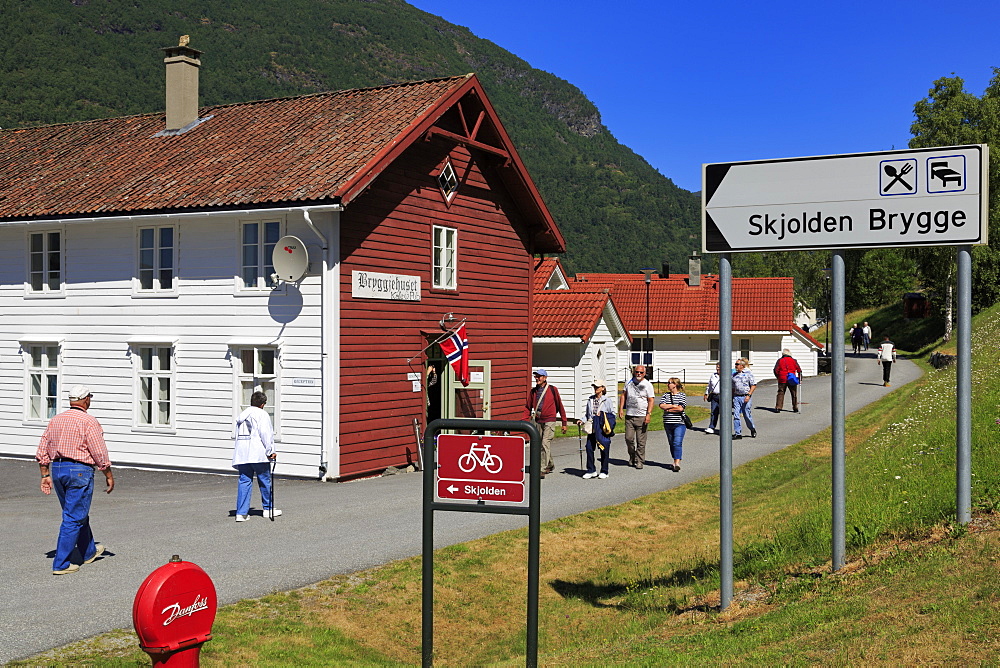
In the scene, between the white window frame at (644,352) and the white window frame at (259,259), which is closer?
the white window frame at (259,259)

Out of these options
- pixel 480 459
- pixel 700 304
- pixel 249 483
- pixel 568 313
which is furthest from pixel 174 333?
pixel 700 304

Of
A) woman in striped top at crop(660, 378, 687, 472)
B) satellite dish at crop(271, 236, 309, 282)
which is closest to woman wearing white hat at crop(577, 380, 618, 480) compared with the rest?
woman in striped top at crop(660, 378, 687, 472)

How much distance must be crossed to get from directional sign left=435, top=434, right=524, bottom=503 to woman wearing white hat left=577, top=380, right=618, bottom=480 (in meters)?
11.6

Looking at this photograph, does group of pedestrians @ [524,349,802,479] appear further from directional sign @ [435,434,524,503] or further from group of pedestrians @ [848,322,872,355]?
group of pedestrians @ [848,322,872,355]

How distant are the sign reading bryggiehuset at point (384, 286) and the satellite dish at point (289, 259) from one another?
0.94m

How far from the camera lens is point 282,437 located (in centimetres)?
1817

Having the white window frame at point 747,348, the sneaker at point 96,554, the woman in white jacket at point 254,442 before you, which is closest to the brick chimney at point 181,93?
the woman in white jacket at point 254,442

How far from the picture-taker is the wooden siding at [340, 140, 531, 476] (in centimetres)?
1820

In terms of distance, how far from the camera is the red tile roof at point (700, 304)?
157 feet

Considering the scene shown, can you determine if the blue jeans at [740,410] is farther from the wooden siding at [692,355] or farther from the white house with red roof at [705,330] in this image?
the wooden siding at [692,355]

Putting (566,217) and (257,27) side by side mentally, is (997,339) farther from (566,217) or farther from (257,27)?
(257,27)

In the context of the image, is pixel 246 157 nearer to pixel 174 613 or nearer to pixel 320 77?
pixel 174 613

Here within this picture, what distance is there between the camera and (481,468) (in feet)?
19.6

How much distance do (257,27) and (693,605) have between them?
16194 centimetres
